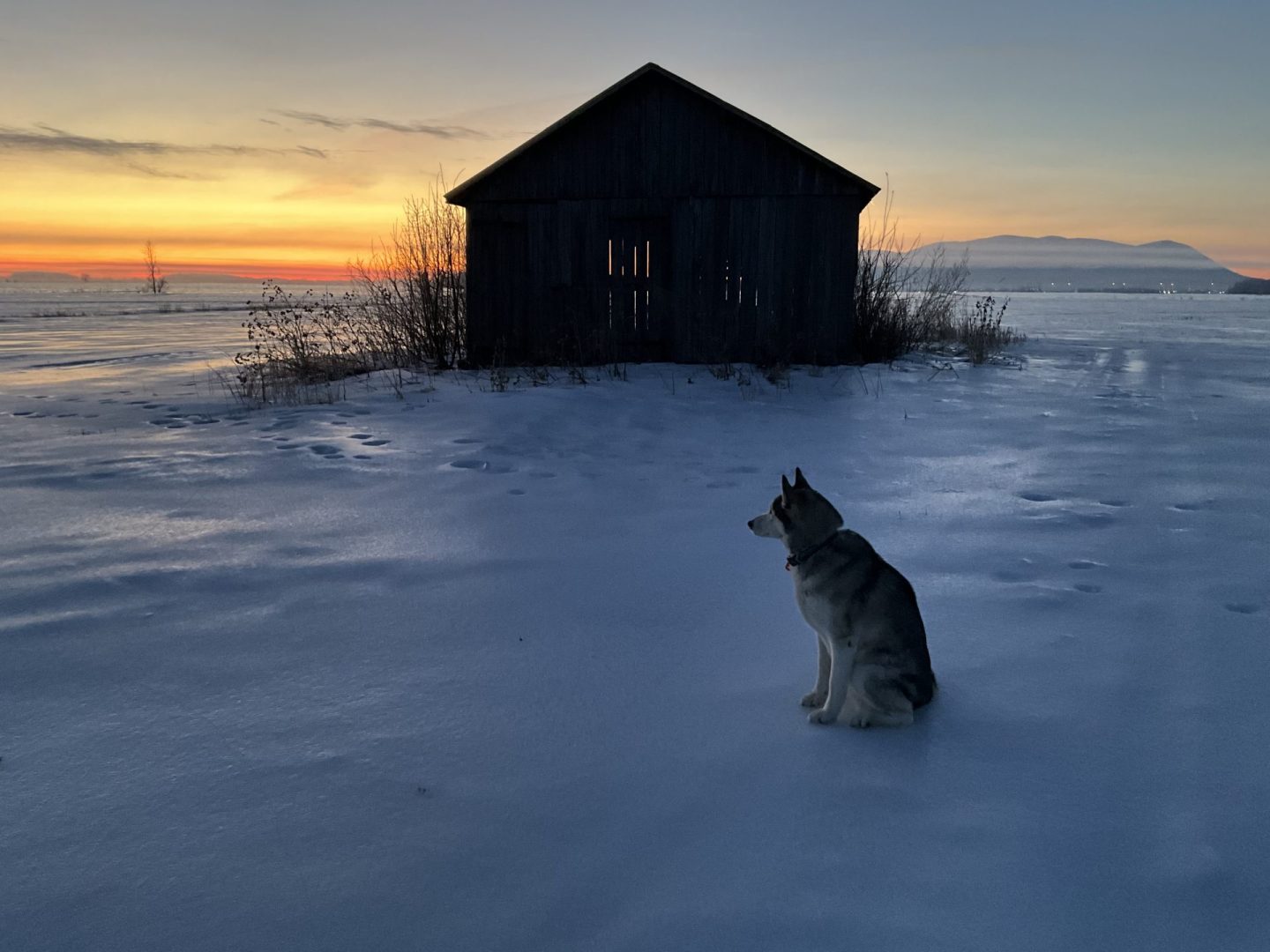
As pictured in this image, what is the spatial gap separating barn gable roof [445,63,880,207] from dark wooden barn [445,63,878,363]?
0.03m

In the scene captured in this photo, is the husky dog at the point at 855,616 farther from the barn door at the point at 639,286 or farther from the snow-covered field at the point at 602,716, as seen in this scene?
the barn door at the point at 639,286

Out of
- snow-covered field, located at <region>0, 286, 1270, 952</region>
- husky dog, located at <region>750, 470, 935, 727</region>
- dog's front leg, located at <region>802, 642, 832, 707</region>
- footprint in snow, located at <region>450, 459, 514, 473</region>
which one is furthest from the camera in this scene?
footprint in snow, located at <region>450, 459, 514, 473</region>

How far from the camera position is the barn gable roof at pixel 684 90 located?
13.4 meters

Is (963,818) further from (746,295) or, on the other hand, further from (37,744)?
(746,295)

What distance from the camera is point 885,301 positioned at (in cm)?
1619

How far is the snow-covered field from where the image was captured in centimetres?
225

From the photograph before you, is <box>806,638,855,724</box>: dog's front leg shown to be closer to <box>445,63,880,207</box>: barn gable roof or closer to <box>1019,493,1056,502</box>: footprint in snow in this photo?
<box>1019,493,1056,502</box>: footprint in snow

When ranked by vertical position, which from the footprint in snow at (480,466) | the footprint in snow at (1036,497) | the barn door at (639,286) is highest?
the barn door at (639,286)

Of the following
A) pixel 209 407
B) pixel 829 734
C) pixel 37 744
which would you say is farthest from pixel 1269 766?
pixel 209 407

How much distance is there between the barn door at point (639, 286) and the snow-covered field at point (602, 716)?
23.8ft

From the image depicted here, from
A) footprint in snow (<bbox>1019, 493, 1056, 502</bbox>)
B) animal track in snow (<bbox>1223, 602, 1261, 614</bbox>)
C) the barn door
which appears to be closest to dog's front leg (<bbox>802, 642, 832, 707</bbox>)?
animal track in snow (<bbox>1223, 602, 1261, 614</bbox>)

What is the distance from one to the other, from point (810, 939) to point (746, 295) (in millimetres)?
13240

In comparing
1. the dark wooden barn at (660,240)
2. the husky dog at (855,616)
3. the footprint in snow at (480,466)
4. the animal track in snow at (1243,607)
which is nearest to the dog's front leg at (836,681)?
the husky dog at (855,616)

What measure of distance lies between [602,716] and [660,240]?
40.2 ft
